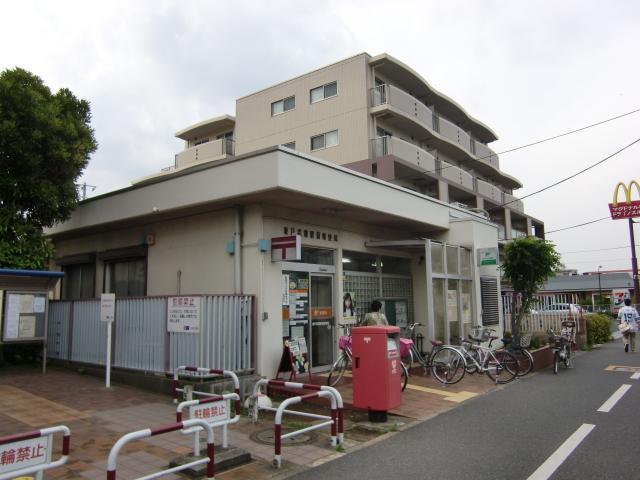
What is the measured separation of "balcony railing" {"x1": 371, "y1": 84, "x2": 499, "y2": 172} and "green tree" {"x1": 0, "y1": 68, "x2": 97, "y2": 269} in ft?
56.9

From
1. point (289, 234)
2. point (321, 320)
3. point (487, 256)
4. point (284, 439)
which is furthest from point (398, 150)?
point (284, 439)

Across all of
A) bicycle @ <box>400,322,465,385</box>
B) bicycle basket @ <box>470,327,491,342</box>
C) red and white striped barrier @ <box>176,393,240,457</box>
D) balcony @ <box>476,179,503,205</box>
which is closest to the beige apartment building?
bicycle basket @ <box>470,327,491,342</box>

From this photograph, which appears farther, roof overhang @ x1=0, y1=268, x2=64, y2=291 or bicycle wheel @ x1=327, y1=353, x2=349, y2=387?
roof overhang @ x1=0, y1=268, x2=64, y2=291

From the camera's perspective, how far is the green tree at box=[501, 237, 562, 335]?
13.8m

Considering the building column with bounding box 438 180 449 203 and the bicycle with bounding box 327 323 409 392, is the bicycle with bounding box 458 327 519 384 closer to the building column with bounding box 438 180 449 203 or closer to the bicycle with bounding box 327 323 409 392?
the bicycle with bounding box 327 323 409 392

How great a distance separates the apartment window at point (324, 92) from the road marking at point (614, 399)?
21407 millimetres

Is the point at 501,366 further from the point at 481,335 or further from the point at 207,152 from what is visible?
the point at 207,152

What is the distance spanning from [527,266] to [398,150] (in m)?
13.7

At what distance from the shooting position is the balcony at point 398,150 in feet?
85.6

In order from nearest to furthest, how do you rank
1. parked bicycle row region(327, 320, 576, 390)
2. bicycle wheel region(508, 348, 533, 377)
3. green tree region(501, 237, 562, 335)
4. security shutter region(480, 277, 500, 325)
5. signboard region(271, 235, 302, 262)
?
signboard region(271, 235, 302, 262), parked bicycle row region(327, 320, 576, 390), bicycle wheel region(508, 348, 533, 377), green tree region(501, 237, 562, 335), security shutter region(480, 277, 500, 325)

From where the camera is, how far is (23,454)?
371cm

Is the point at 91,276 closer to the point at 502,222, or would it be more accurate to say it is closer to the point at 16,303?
the point at 16,303

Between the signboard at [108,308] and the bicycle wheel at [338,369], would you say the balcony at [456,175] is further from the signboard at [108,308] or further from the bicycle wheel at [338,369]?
the signboard at [108,308]

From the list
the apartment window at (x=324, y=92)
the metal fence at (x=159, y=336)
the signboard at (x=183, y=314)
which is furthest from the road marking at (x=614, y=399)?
the apartment window at (x=324, y=92)
